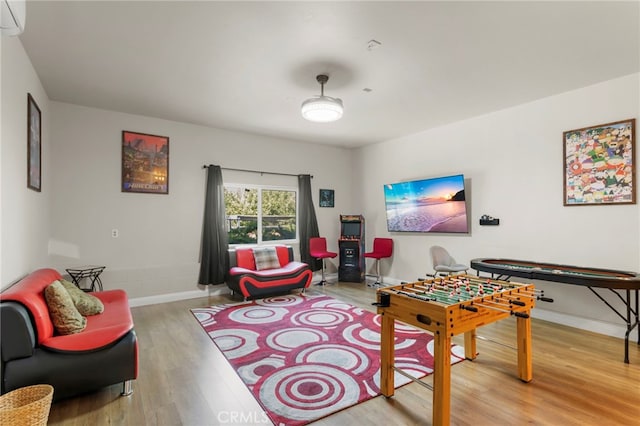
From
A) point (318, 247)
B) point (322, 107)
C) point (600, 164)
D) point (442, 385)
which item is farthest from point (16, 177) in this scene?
point (600, 164)

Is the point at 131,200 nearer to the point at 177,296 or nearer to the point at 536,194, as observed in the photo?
the point at 177,296

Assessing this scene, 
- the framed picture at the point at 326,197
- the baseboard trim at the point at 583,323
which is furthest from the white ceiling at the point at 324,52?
the baseboard trim at the point at 583,323

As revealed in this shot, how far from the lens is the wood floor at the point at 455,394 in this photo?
6.77 feet

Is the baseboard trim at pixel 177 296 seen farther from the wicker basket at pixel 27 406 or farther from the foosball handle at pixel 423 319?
the foosball handle at pixel 423 319

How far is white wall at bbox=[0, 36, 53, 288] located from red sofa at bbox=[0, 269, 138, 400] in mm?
346

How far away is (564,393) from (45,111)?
5968 millimetres

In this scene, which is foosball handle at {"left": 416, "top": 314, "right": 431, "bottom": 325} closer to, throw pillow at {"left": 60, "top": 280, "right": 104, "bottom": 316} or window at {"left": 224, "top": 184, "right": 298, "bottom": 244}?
throw pillow at {"left": 60, "top": 280, "right": 104, "bottom": 316}

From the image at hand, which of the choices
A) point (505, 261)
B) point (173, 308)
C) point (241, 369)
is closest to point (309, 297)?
point (173, 308)

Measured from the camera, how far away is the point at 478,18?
237cm

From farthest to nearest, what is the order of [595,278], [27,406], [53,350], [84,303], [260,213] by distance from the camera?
[260,213]
[595,278]
[84,303]
[53,350]
[27,406]

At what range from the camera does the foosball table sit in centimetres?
194

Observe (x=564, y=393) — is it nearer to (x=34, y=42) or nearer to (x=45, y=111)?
(x=34, y=42)

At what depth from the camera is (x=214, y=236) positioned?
5137 millimetres

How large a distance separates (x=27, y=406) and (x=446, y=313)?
238cm
